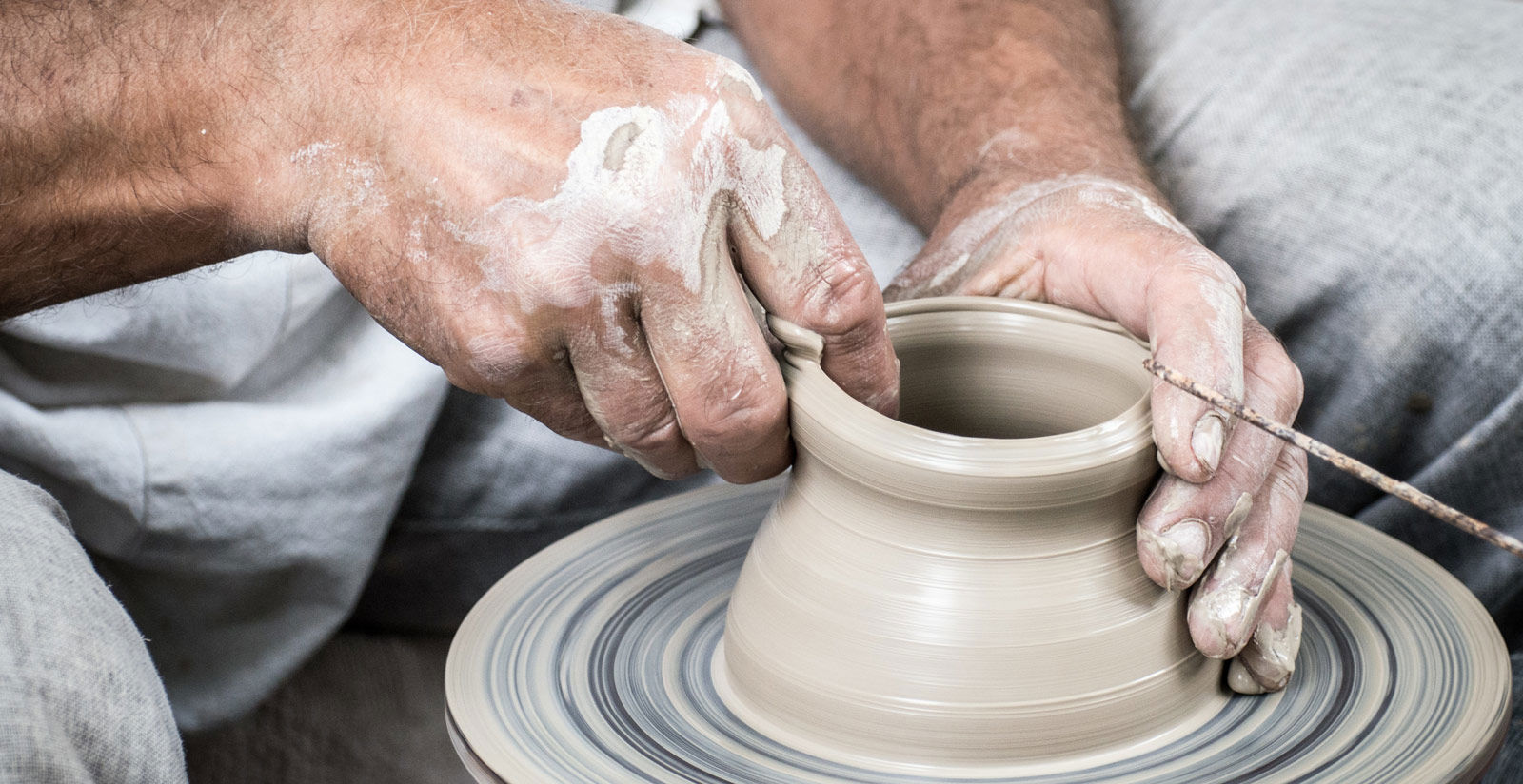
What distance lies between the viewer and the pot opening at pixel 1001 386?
1.01 m

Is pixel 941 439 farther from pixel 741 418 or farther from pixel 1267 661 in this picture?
pixel 1267 661

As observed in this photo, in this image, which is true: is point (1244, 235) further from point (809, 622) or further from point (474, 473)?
point (474, 473)

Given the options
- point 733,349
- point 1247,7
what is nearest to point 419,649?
point 733,349

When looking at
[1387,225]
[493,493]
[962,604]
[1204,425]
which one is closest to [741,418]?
[962,604]

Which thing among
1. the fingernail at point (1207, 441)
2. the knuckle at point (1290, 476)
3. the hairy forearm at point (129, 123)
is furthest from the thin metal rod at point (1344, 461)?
the hairy forearm at point (129, 123)

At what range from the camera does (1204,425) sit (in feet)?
2.75

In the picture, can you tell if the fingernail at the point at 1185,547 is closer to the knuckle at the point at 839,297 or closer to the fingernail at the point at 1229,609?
the fingernail at the point at 1229,609

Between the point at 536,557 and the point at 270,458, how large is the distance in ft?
1.29

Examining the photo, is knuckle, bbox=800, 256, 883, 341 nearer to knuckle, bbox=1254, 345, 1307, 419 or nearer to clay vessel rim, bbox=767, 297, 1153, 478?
clay vessel rim, bbox=767, 297, 1153, 478

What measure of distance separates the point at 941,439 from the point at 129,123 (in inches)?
25.7

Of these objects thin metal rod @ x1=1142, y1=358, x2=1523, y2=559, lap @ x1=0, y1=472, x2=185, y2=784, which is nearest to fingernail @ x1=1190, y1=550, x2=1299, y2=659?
thin metal rod @ x1=1142, y1=358, x2=1523, y2=559

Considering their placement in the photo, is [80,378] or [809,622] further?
[80,378]

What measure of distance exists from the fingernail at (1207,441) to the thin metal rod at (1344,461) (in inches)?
0.6

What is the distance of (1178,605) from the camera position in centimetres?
89
